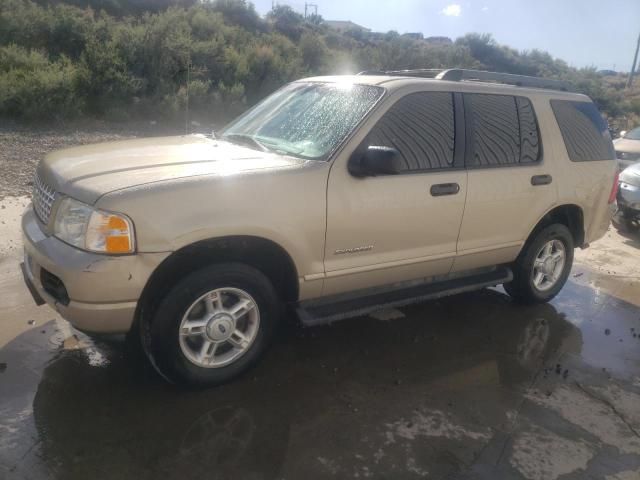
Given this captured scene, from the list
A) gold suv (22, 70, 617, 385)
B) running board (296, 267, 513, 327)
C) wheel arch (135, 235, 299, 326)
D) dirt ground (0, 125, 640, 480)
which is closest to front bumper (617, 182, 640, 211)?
gold suv (22, 70, 617, 385)

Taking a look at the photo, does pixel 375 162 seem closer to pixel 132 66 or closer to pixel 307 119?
pixel 307 119

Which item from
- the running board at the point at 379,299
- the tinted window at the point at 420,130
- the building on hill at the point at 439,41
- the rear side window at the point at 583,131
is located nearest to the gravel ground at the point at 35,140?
the running board at the point at 379,299

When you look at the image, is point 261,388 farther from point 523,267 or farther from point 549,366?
point 523,267

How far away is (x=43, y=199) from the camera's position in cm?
354

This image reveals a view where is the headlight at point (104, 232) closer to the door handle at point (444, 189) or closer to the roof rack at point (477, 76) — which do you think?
the door handle at point (444, 189)

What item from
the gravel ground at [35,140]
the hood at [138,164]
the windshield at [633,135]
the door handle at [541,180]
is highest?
the hood at [138,164]

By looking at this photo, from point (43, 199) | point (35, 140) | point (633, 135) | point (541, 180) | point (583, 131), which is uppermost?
point (583, 131)

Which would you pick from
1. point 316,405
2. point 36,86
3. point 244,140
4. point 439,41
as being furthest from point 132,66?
point 439,41

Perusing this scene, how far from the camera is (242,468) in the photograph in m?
2.88

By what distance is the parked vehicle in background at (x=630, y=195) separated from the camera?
8320mm

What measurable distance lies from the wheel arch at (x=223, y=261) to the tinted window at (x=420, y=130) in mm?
1011

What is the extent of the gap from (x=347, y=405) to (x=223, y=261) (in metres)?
1.19

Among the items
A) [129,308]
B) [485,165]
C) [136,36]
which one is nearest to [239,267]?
[129,308]

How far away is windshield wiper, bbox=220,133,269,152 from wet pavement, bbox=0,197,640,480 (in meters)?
1.49
